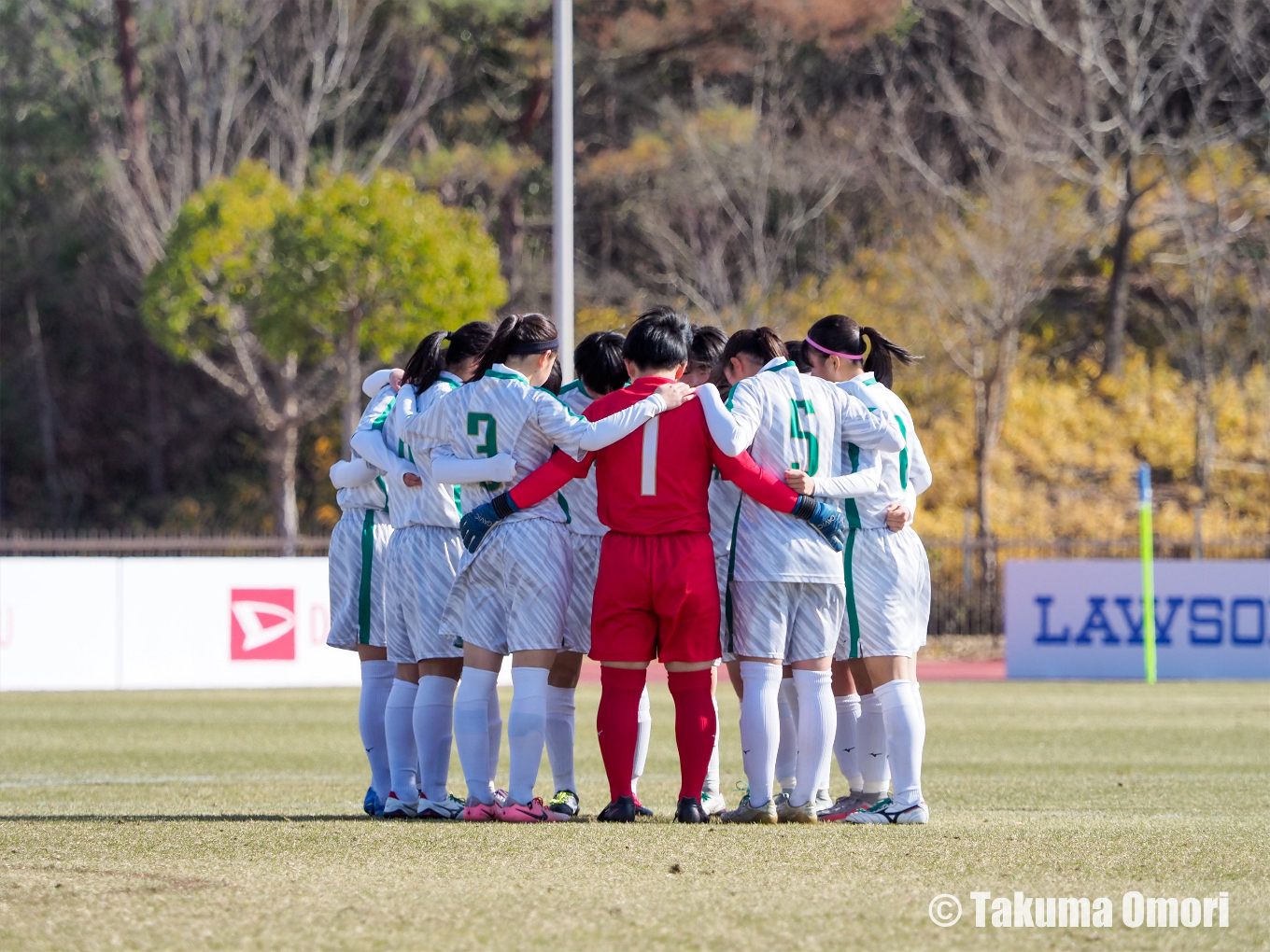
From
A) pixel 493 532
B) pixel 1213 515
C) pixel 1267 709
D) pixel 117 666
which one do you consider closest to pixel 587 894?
pixel 493 532

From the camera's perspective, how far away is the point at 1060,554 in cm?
2556

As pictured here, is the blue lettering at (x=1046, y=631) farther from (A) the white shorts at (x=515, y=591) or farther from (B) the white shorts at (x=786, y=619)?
(A) the white shorts at (x=515, y=591)

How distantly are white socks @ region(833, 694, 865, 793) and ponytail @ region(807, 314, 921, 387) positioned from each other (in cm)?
131

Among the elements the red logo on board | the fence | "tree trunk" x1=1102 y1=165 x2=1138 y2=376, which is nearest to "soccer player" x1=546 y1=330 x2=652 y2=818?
the red logo on board

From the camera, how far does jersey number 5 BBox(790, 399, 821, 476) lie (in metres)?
6.30

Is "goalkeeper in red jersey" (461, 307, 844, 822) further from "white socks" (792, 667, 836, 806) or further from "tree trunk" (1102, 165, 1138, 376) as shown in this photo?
"tree trunk" (1102, 165, 1138, 376)

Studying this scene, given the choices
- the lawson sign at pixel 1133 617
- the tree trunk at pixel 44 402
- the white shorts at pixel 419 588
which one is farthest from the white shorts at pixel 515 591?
the tree trunk at pixel 44 402

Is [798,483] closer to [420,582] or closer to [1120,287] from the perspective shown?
[420,582]

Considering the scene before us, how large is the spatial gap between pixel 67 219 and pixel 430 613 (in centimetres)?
3232

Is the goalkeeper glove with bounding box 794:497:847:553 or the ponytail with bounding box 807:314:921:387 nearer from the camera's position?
the goalkeeper glove with bounding box 794:497:847:553

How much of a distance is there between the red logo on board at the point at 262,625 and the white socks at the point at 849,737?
10.6 m

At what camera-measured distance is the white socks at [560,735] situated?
265 inches

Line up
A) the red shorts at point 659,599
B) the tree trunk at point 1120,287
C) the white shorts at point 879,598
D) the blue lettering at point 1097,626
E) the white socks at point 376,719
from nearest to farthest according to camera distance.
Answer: the red shorts at point 659,599 < the white shorts at point 879,598 < the white socks at point 376,719 < the blue lettering at point 1097,626 < the tree trunk at point 1120,287

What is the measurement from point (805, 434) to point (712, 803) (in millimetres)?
1535
